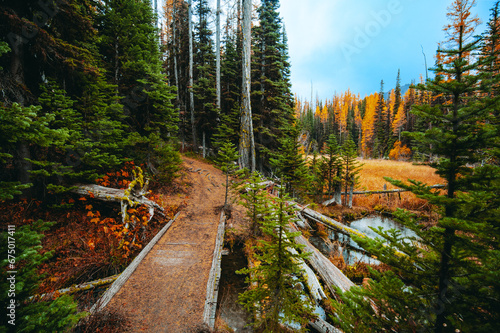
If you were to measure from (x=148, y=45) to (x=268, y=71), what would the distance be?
30.4 ft

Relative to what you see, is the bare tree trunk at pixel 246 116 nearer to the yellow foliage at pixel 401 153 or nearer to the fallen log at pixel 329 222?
the fallen log at pixel 329 222

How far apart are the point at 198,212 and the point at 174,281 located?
167 inches

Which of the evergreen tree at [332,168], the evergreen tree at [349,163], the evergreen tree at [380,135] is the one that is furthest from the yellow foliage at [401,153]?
the evergreen tree at [332,168]

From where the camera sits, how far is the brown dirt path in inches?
151

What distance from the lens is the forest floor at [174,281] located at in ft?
12.6

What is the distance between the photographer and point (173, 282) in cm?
484

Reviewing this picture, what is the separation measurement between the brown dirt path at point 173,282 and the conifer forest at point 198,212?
4 centimetres

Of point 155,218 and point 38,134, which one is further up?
point 38,134

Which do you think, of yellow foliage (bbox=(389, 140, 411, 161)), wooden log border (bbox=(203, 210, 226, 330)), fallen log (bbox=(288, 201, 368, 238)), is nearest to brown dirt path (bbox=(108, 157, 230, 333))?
wooden log border (bbox=(203, 210, 226, 330))

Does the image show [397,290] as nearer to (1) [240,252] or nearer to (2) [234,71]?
(1) [240,252]

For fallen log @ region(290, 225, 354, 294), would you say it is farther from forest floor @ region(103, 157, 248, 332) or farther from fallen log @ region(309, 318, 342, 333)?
forest floor @ region(103, 157, 248, 332)

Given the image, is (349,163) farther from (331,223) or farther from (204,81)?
(204,81)

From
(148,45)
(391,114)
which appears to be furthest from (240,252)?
(391,114)

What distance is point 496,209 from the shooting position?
73.6 inches
